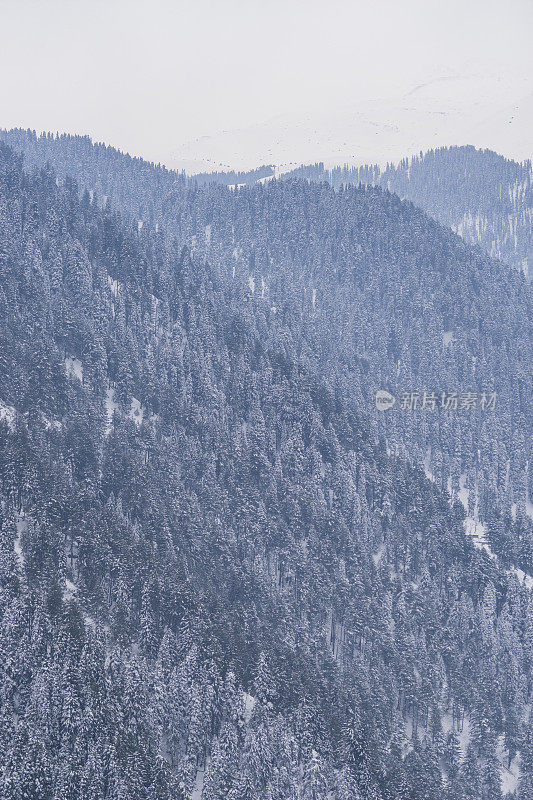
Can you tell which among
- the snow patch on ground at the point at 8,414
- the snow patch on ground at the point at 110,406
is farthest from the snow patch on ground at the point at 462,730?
the snow patch on ground at the point at 8,414

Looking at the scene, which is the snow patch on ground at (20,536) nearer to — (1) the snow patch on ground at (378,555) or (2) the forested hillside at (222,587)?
(2) the forested hillside at (222,587)

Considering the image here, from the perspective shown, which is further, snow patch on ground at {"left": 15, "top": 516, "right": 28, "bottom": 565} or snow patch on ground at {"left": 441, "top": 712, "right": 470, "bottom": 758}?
snow patch on ground at {"left": 441, "top": 712, "right": 470, "bottom": 758}

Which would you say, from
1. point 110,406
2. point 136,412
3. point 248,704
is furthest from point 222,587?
point 110,406

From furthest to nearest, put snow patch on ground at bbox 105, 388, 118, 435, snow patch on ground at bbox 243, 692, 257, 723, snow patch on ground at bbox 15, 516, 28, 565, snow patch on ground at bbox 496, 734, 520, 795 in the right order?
1. snow patch on ground at bbox 105, 388, 118, 435
2. snow patch on ground at bbox 496, 734, 520, 795
3. snow patch on ground at bbox 15, 516, 28, 565
4. snow patch on ground at bbox 243, 692, 257, 723

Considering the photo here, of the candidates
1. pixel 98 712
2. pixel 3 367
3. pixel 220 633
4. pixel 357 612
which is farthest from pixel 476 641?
pixel 3 367

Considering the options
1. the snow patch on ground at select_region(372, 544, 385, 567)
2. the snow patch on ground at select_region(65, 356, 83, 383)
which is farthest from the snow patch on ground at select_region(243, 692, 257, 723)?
the snow patch on ground at select_region(65, 356, 83, 383)

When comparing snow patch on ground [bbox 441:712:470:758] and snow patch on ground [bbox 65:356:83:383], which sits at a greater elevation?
snow patch on ground [bbox 65:356:83:383]

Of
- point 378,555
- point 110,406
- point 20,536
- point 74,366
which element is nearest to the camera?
point 20,536

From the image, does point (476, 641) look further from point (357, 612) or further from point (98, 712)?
point (98, 712)

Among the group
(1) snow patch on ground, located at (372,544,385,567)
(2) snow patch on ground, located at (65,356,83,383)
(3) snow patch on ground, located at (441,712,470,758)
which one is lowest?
(3) snow patch on ground, located at (441,712,470,758)

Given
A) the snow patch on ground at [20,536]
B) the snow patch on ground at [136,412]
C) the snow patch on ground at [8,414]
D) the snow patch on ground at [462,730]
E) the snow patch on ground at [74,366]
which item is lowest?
the snow patch on ground at [462,730]

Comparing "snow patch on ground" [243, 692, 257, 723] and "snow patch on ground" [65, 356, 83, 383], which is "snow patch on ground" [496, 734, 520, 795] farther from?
"snow patch on ground" [65, 356, 83, 383]

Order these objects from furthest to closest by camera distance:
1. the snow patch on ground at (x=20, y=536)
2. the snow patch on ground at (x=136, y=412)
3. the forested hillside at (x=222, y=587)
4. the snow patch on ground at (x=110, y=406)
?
the snow patch on ground at (x=136, y=412), the snow patch on ground at (x=110, y=406), the snow patch on ground at (x=20, y=536), the forested hillside at (x=222, y=587)

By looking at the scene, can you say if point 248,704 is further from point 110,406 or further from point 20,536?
point 110,406
